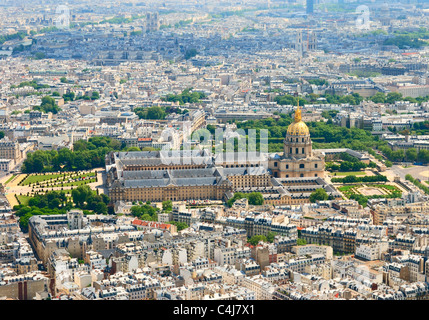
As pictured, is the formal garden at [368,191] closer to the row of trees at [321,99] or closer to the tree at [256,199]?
the tree at [256,199]

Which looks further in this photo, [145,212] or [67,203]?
[67,203]

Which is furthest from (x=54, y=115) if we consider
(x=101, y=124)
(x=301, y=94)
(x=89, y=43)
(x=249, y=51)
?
(x=89, y=43)

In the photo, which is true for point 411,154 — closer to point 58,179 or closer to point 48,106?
point 58,179

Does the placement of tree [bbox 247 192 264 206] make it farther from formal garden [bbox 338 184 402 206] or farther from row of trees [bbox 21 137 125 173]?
row of trees [bbox 21 137 125 173]

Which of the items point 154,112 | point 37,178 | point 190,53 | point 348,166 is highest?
point 190,53

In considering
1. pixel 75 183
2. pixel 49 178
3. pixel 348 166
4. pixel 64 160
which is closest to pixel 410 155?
pixel 348 166
